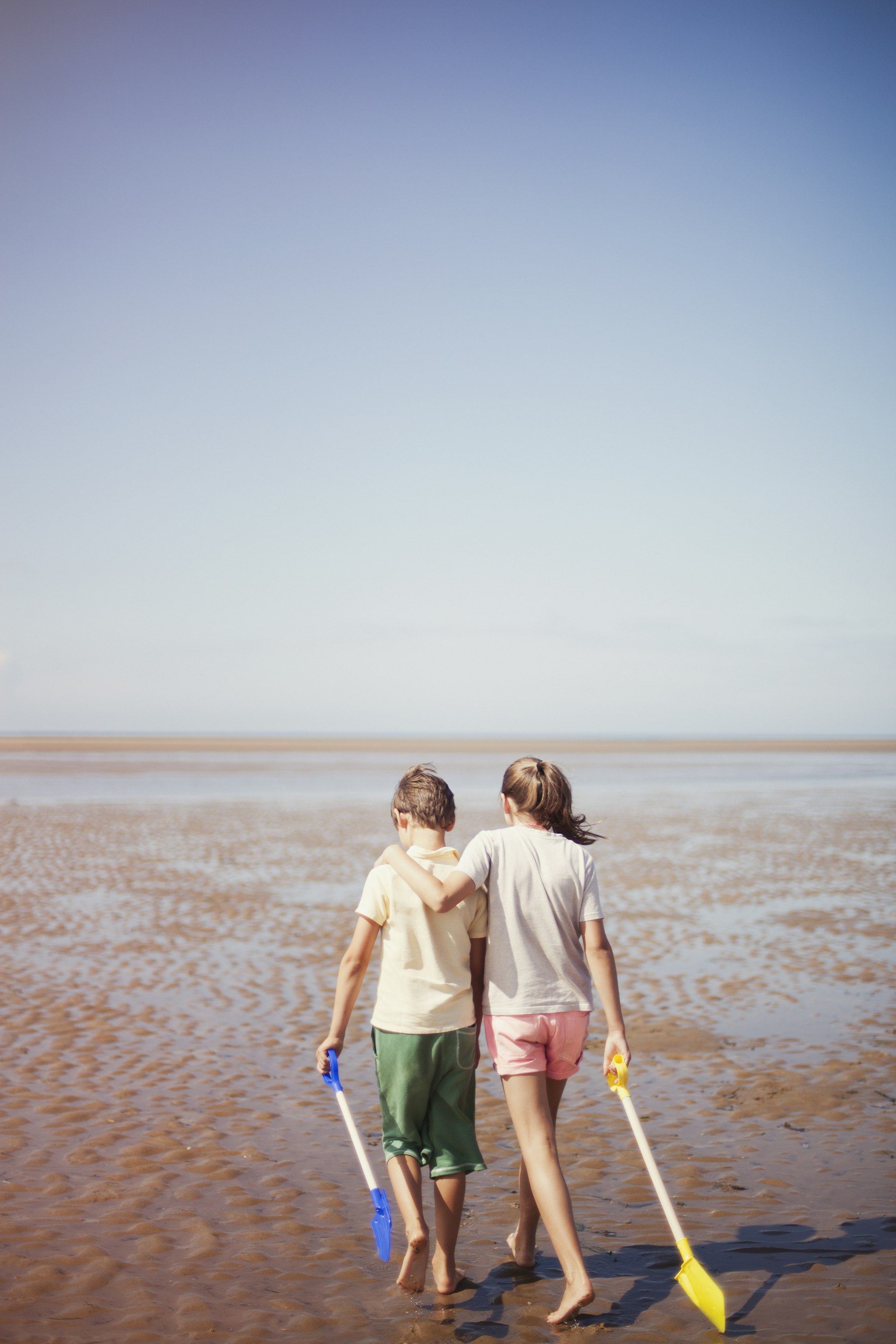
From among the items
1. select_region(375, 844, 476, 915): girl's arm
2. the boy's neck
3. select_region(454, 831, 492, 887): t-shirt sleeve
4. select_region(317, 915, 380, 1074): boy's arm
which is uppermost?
the boy's neck

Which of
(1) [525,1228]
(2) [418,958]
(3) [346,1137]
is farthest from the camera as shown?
(3) [346,1137]

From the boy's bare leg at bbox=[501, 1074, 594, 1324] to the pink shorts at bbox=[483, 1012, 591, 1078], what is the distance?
0.17ft

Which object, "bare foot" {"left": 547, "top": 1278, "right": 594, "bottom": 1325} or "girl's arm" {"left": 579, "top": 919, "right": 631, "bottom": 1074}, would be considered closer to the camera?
"bare foot" {"left": 547, "top": 1278, "right": 594, "bottom": 1325}

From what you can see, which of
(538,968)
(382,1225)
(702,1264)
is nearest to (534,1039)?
(538,968)

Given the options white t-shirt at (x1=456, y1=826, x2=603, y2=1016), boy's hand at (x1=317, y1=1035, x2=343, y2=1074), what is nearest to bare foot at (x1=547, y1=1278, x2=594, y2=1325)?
white t-shirt at (x1=456, y1=826, x2=603, y2=1016)

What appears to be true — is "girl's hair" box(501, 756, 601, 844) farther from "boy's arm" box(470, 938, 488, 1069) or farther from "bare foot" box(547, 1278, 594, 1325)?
"bare foot" box(547, 1278, 594, 1325)

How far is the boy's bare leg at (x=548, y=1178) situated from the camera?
376cm

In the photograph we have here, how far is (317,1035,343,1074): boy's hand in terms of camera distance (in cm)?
404

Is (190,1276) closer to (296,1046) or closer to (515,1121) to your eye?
(515,1121)

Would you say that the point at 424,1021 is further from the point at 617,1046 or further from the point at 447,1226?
the point at 447,1226

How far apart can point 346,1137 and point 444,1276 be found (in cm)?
207

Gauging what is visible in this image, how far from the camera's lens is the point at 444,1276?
13.3ft

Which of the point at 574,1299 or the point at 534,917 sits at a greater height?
the point at 534,917

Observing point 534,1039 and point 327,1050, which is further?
point 327,1050
